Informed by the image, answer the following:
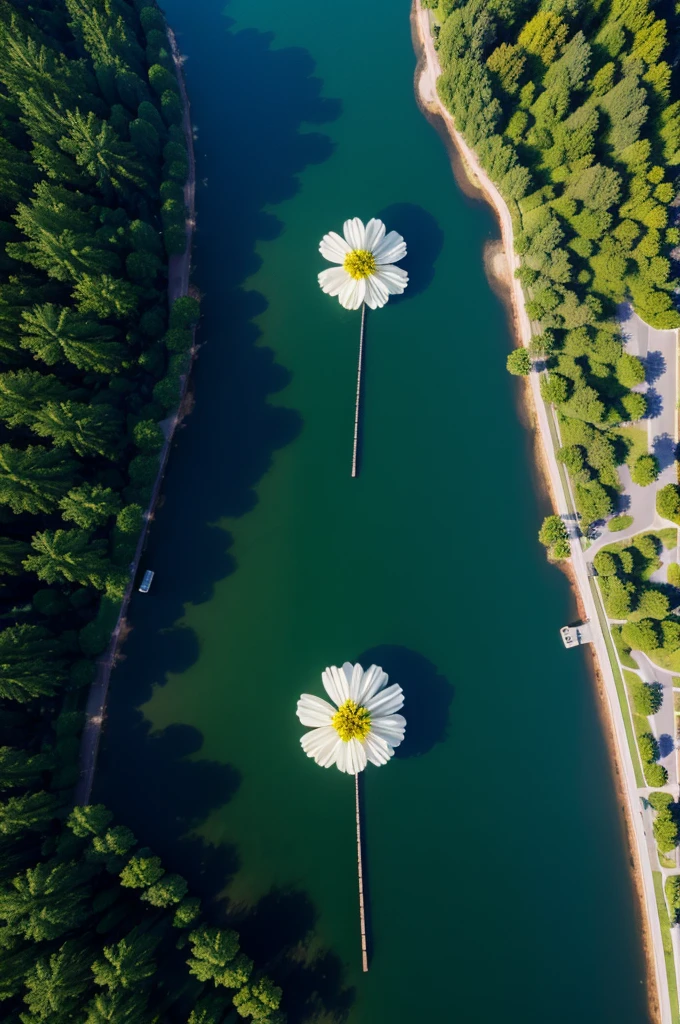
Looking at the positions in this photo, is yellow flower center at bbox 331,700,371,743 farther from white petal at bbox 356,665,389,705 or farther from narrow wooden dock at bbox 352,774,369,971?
narrow wooden dock at bbox 352,774,369,971

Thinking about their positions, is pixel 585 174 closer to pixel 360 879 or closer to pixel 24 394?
pixel 24 394

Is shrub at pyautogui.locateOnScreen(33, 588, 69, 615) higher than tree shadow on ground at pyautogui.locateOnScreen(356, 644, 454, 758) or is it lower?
higher

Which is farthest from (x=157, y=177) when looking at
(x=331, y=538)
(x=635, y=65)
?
(x=635, y=65)

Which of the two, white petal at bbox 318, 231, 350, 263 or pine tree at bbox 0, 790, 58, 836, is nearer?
pine tree at bbox 0, 790, 58, 836

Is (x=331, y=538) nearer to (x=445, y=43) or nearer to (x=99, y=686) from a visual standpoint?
(x=99, y=686)

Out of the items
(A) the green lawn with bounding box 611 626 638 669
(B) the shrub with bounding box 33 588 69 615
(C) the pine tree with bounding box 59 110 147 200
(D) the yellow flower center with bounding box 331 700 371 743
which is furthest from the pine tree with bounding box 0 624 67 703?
(A) the green lawn with bounding box 611 626 638 669

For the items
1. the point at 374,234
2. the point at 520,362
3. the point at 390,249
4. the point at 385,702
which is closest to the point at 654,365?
the point at 520,362
